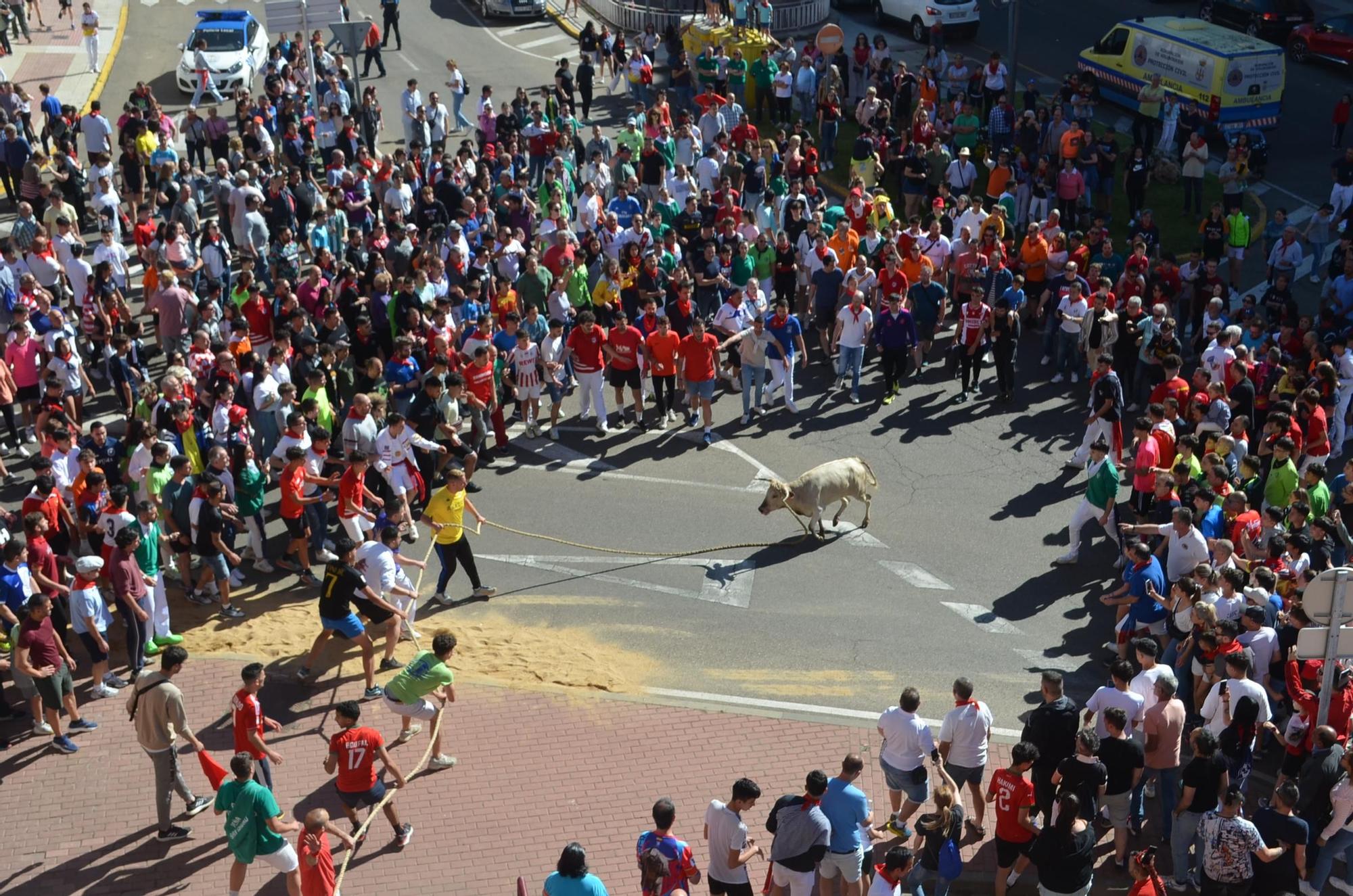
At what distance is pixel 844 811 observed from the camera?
10211 millimetres

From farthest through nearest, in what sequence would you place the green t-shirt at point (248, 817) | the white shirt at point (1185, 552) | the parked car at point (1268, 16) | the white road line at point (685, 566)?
the parked car at point (1268, 16), the white road line at point (685, 566), the white shirt at point (1185, 552), the green t-shirt at point (248, 817)

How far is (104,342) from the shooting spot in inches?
760

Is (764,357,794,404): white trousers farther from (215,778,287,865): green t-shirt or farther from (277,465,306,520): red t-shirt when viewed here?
(215,778,287,865): green t-shirt

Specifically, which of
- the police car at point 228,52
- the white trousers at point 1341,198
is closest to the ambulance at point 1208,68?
the white trousers at point 1341,198

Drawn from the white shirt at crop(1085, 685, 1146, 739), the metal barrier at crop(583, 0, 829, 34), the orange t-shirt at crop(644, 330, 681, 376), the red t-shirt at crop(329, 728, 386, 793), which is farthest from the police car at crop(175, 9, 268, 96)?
the white shirt at crop(1085, 685, 1146, 739)

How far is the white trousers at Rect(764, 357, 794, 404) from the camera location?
1884 centimetres

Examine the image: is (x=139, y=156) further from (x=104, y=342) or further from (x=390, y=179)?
(x=104, y=342)

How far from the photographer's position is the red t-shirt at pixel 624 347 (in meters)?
18.3

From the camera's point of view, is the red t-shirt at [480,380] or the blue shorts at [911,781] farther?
the red t-shirt at [480,380]

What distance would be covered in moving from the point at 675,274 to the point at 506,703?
7988 mm

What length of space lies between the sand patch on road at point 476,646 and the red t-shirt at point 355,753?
2.68 meters

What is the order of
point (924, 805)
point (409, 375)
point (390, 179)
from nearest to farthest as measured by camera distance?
1. point (924, 805)
2. point (409, 375)
3. point (390, 179)

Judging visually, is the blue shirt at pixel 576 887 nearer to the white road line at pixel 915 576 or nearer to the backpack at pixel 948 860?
the backpack at pixel 948 860

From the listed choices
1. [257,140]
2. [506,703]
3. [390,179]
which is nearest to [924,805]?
[506,703]
